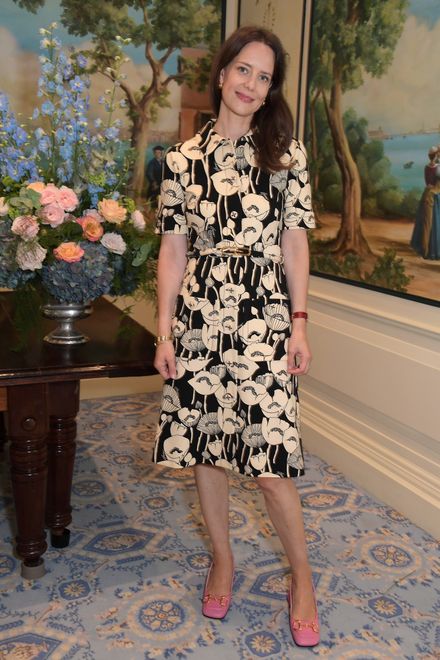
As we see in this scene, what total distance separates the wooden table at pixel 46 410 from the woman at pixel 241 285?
12.1 inches

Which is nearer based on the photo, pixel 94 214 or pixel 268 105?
pixel 268 105

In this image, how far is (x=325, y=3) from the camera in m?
3.29

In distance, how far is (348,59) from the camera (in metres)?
3.17

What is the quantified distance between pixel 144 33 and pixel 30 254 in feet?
8.17

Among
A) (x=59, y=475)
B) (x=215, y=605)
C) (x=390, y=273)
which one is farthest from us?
(x=390, y=273)

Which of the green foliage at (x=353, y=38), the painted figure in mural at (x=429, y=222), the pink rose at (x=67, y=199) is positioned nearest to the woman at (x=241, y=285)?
the pink rose at (x=67, y=199)

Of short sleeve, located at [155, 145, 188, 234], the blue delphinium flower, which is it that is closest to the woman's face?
short sleeve, located at [155, 145, 188, 234]

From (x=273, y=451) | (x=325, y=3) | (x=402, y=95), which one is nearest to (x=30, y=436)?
(x=273, y=451)

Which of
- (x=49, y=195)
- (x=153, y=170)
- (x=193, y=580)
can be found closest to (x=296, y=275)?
(x=49, y=195)

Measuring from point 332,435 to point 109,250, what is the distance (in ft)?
6.05

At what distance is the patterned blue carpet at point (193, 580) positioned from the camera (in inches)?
82.1

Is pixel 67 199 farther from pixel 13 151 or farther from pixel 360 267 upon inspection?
pixel 360 267

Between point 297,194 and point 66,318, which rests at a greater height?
point 297,194

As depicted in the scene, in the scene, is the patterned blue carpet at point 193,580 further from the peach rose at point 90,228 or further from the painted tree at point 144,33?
the painted tree at point 144,33
